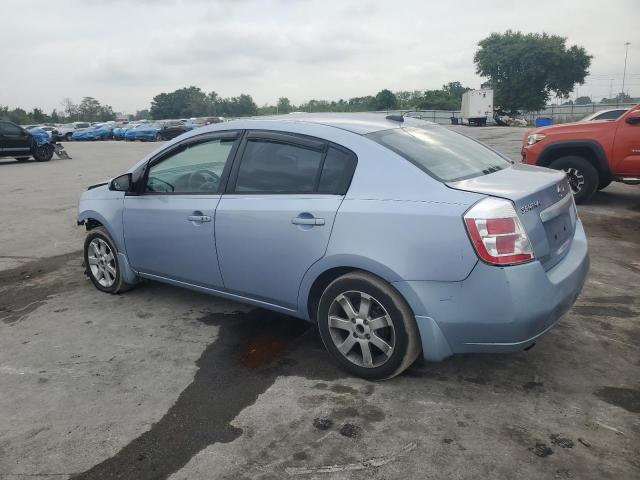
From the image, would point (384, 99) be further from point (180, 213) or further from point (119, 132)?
point (180, 213)

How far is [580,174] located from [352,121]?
630 cm

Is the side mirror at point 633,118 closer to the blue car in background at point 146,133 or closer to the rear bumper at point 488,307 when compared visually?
the rear bumper at point 488,307

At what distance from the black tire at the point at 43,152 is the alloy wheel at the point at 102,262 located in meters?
18.2

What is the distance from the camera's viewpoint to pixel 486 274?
2.79m

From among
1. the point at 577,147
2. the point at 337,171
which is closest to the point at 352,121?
the point at 337,171

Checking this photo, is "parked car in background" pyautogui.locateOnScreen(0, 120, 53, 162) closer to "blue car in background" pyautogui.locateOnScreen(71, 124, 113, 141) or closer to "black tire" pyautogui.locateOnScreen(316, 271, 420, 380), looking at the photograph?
"black tire" pyautogui.locateOnScreen(316, 271, 420, 380)

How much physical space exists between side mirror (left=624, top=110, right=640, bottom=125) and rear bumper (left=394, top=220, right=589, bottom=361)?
6.24 metres

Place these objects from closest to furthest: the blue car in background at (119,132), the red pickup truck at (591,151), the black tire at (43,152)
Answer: the red pickup truck at (591,151) < the black tire at (43,152) < the blue car in background at (119,132)

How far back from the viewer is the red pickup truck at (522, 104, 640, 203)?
8172 millimetres

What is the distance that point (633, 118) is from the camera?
8062 mm

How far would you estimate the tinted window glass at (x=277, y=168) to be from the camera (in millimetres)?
3498

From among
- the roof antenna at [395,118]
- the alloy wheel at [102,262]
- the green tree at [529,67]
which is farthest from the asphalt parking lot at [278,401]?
the green tree at [529,67]

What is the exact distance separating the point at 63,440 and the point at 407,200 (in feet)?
7.37

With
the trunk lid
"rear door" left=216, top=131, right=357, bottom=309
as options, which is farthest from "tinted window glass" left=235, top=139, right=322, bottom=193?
the trunk lid
